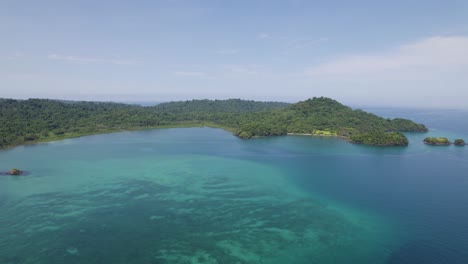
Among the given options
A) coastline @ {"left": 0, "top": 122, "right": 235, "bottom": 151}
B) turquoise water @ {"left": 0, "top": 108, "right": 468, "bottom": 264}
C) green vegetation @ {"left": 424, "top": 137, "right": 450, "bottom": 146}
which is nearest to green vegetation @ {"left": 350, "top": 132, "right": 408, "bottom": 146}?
green vegetation @ {"left": 424, "top": 137, "right": 450, "bottom": 146}

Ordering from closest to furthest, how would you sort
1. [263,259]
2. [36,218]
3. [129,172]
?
[263,259] → [36,218] → [129,172]

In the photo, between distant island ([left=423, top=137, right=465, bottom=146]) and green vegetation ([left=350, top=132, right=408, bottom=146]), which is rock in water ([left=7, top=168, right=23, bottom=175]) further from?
distant island ([left=423, top=137, right=465, bottom=146])

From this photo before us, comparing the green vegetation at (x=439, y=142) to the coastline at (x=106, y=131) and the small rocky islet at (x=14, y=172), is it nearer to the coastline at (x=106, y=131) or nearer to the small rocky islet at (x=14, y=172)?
the coastline at (x=106, y=131)

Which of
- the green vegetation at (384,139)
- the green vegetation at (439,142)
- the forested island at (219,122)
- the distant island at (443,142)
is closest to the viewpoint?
the green vegetation at (384,139)

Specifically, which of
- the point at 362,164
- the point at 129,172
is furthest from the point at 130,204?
the point at 362,164

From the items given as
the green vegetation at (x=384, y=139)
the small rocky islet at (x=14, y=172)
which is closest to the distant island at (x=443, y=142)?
the green vegetation at (x=384, y=139)

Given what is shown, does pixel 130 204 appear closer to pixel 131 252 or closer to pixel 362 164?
pixel 131 252

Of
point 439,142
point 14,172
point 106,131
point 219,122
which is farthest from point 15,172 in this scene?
point 439,142
